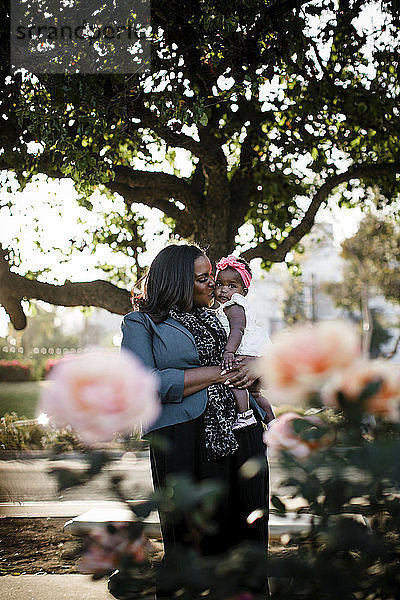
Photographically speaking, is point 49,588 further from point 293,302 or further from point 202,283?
point 293,302

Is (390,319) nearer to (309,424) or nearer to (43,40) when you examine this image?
(43,40)

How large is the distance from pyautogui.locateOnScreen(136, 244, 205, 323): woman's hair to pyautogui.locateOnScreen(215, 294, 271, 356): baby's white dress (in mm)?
809

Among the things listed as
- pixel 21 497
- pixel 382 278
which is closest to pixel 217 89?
pixel 21 497

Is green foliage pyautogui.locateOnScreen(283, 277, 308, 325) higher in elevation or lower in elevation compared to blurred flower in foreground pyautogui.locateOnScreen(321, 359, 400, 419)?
higher

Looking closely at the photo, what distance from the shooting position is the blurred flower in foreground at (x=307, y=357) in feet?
2.53

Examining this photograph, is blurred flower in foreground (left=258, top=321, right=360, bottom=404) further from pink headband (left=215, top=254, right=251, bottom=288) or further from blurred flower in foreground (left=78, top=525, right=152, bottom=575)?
pink headband (left=215, top=254, right=251, bottom=288)

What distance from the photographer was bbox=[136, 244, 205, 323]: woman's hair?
2.52 metres

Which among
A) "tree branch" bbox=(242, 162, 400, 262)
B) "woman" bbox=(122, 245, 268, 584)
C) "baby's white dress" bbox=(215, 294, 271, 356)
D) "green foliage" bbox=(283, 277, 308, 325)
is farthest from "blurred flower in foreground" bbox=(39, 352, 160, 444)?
"green foliage" bbox=(283, 277, 308, 325)

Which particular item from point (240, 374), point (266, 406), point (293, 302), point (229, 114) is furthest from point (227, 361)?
point (293, 302)

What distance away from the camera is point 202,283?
2.58m

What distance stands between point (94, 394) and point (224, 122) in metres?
Answer: 6.24

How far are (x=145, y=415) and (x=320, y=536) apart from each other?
0.26 m

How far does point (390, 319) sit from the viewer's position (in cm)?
3734

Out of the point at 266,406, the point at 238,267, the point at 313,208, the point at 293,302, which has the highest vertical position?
the point at 313,208
